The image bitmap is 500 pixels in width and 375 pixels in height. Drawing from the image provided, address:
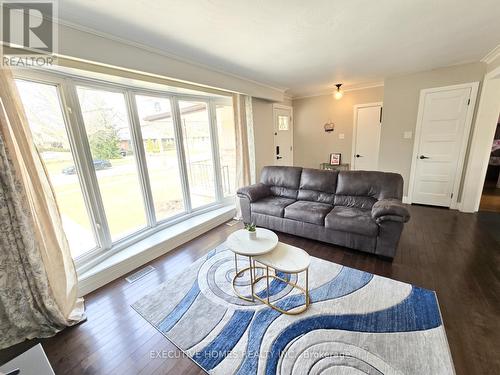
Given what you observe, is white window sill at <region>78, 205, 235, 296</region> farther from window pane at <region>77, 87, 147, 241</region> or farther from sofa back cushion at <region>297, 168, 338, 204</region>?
sofa back cushion at <region>297, 168, 338, 204</region>

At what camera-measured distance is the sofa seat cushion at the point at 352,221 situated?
2363 millimetres

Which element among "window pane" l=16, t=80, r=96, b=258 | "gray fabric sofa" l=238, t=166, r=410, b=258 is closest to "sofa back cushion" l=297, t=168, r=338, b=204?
"gray fabric sofa" l=238, t=166, r=410, b=258

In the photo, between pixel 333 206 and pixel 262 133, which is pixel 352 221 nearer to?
pixel 333 206

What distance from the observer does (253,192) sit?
3.39 meters

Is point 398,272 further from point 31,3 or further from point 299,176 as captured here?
point 31,3

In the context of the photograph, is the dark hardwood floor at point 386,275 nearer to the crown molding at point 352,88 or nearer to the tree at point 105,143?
the tree at point 105,143

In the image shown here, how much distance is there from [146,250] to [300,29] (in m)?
2.97

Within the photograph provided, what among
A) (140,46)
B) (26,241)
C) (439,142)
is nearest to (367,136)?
(439,142)

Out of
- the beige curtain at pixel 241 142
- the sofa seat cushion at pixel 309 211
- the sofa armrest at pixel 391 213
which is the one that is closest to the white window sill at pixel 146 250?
the beige curtain at pixel 241 142

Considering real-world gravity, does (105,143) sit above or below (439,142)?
above

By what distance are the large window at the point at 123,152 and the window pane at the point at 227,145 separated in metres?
0.02

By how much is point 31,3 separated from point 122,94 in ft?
4.01

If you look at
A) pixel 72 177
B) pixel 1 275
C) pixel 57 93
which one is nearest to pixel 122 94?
pixel 57 93

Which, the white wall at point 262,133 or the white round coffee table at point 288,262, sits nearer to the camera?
the white round coffee table at point 288,262
